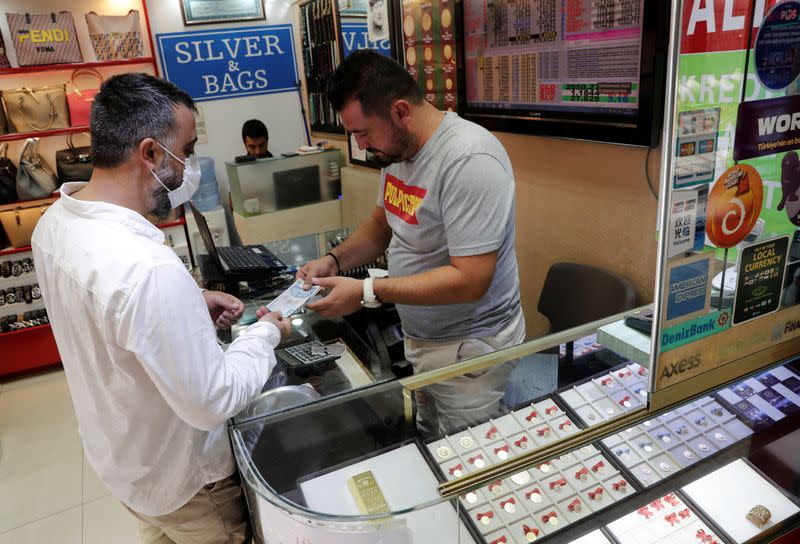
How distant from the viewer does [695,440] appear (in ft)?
4.30

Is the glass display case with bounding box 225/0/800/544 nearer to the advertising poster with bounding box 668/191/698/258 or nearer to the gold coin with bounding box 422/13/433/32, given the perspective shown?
the advertising poster with bounding box 668/191/698/258

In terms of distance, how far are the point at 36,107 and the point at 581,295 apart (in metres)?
4.12

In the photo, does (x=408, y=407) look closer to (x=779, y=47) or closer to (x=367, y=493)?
(x=367, y=493)

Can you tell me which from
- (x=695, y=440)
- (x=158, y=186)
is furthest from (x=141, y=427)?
(x=695, y=440)

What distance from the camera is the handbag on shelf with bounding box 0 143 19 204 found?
4020 millimetres

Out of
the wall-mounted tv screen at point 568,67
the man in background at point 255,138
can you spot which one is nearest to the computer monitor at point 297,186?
the man in background at point 255,138

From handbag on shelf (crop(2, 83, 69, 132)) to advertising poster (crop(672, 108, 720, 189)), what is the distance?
4628 mm

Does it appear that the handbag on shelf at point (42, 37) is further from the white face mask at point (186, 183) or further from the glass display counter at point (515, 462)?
the glass display counter at point (515, 462)

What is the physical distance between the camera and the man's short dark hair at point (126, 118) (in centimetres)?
116

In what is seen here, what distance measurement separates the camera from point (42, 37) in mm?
4066

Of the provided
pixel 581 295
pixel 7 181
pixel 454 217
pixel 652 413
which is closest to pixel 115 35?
pixel 7 181

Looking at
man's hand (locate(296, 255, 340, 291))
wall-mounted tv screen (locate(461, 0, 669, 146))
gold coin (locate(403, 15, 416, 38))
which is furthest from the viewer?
gold coin (locate(403, 15, 416, 38))

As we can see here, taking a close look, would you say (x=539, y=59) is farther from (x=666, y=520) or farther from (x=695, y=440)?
(x=666, y=520)

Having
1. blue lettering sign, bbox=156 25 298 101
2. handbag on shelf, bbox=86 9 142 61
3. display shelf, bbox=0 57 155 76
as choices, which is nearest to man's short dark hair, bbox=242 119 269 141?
blue lettering sign, bbox=156 25 298 101
